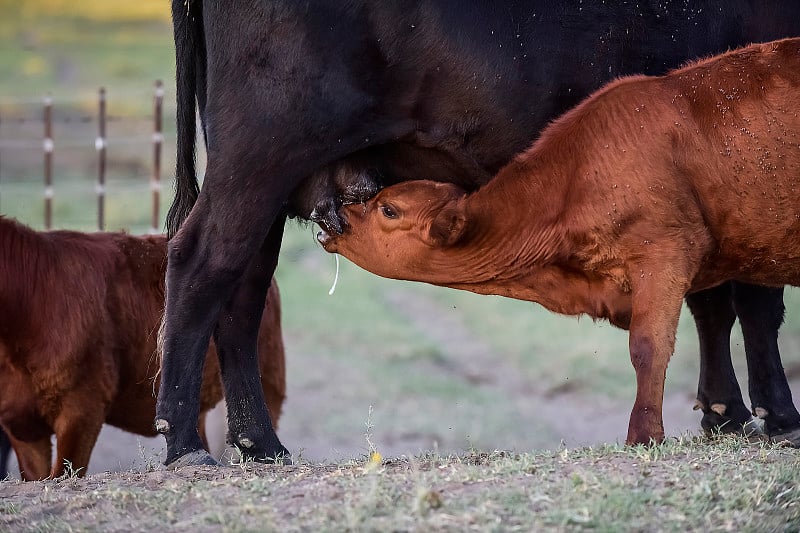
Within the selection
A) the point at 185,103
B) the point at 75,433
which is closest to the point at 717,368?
the point at 185,103

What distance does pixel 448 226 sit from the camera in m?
5.24

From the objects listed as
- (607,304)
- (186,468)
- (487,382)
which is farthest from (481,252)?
(487,382)

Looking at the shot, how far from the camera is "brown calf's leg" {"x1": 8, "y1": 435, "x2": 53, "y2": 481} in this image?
24.1 feet

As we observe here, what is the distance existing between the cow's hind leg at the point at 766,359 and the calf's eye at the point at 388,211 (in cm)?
204

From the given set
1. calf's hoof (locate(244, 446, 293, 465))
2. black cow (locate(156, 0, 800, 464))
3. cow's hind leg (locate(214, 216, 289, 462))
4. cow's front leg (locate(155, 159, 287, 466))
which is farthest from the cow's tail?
calf's hoof (locate(244, 446, 293, 465))

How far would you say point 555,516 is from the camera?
12.3 feet

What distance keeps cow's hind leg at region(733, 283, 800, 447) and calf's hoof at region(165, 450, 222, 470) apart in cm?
287

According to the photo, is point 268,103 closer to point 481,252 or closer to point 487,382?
point 481,252

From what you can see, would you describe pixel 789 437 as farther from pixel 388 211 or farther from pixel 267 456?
pixel 267 456

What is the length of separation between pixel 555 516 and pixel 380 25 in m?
2.73

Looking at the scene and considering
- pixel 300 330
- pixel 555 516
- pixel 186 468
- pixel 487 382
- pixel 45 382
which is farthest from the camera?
Answer: pixel 300 330

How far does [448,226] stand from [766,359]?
210cm

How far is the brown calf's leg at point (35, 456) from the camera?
736 cm

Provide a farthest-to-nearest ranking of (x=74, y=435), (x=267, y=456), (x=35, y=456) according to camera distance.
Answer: (x=35, y=456)
(x=74, y=435)
(x=267, y=456)
